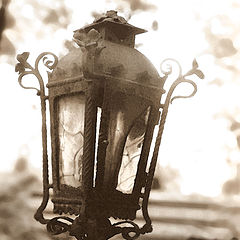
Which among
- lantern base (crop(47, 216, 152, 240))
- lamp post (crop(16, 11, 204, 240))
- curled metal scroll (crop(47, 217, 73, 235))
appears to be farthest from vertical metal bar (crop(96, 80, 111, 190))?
curled metal scroll (crop(47, 217, 73, 235))

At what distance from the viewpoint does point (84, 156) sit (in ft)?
10.6

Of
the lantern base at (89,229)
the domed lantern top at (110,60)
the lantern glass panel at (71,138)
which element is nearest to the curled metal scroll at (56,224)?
the lantern base at (89,229)

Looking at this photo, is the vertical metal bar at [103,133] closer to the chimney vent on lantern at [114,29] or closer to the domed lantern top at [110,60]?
the domed lantern top at [110,60]

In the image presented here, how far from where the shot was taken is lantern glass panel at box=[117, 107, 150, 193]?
3.40 m

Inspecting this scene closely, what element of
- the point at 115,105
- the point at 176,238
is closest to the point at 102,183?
the point at 115,105

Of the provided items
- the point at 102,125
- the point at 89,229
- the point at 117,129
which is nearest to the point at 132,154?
the point at 117,129

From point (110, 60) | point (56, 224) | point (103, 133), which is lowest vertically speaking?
point (56, 224)

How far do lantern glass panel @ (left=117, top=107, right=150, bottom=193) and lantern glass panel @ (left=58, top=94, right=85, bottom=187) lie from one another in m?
0.23

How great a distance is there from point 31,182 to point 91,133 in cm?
257

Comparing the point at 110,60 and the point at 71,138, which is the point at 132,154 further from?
the point at 110,60

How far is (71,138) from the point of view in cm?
340

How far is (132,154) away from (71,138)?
1.12ft

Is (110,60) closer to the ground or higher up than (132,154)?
higher up

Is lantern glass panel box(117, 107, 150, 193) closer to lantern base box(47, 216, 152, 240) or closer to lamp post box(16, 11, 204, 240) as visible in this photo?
lamp post box(16, 11, 204, 240)
